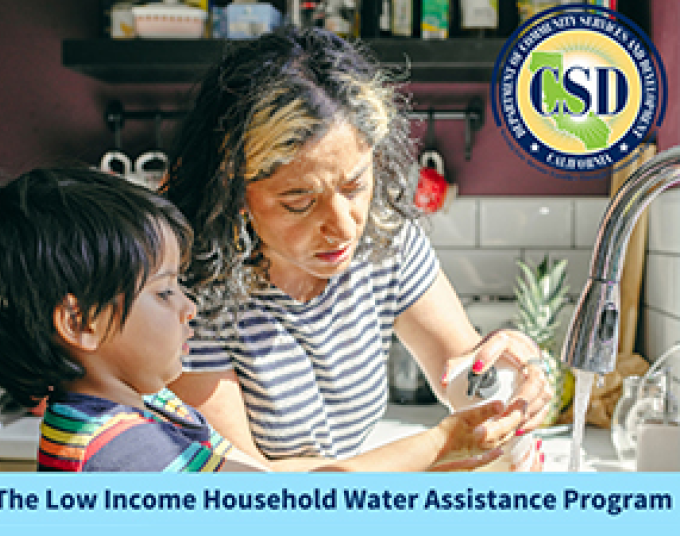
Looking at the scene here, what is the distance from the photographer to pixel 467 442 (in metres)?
0.64

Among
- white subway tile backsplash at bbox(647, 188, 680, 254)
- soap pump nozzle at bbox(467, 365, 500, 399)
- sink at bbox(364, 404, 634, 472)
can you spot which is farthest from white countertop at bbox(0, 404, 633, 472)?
soap pump nozzle at bbox(467, 365, 500, 399)

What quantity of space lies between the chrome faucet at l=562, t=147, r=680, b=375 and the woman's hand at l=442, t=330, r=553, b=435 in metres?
0.16

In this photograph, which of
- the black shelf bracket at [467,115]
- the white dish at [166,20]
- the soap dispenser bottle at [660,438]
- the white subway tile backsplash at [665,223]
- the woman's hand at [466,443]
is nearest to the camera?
the woman's hand at [466,443]

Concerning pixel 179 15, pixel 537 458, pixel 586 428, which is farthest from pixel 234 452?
pixel 179 15

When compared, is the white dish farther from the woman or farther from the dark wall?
the woman

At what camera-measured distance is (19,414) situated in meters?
1.28

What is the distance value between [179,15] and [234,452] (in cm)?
121

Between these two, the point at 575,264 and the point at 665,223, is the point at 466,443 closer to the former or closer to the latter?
the point at 665,223

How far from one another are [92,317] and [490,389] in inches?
15.8

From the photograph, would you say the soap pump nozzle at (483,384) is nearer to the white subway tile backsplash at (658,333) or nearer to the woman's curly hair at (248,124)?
the woman's curly hair at (248,124)

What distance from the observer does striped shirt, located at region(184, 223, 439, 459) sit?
0.80m

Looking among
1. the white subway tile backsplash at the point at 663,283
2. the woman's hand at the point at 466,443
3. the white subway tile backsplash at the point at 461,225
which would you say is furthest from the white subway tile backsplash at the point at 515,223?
the woman's hand at the point at 466,443

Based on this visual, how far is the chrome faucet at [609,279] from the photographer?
20.1 inches

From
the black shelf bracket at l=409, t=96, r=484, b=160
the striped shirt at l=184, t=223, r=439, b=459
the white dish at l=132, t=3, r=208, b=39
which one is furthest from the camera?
the black shelf bracket at l=409, t=96, r=484, b=160
